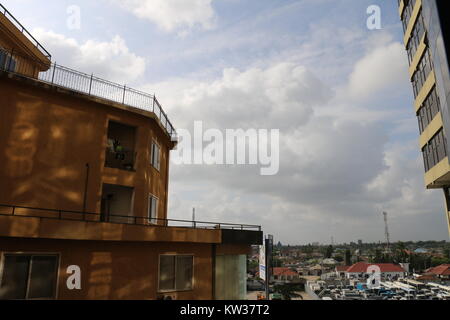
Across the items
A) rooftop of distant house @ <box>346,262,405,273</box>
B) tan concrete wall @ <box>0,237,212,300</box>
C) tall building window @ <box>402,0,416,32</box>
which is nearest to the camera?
tan concrete wall @ <box>0,237,212,300</box>

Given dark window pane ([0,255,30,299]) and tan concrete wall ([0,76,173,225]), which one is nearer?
dark window pane ([0,255,30,299])

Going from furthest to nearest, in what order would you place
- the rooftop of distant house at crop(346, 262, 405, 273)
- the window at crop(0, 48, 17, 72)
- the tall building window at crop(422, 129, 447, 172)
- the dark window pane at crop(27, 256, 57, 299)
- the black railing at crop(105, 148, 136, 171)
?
1. the rooftop of distant house at crop(346, 262, 405, 273)
2. the tall building window at crop(422, 129, 447, 172)
3. the window at crop(0, 48, 17, 72)
4. the black railing at crop(105, 148, 136, 171)
5. the dark window pane at crop(27, 256, 57, 299)

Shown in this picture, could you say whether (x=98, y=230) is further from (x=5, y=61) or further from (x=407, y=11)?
(x=407, y=11)

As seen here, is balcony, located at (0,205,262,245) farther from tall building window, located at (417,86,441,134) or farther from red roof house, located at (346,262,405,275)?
red roof house, located at (346,262,405,275)

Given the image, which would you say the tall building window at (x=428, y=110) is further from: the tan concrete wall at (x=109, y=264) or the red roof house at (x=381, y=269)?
the red roof house at (x=381, y=269)

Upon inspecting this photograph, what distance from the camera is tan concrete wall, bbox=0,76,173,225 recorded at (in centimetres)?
1497

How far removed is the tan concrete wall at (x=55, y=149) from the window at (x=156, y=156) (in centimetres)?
164

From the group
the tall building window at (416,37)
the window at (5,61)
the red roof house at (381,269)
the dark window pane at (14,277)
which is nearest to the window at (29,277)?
the dark window pane at (14,277)

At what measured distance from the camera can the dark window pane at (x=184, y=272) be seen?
16.4 m

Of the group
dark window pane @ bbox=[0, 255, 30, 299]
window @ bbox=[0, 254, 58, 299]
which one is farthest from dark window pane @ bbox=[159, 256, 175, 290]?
dark window pane @ bbox=[0, 255, 30, 299]

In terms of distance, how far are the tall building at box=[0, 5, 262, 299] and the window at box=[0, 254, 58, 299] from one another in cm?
3

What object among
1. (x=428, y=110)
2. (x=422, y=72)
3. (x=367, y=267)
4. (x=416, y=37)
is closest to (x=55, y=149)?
(x=428, y=110)
